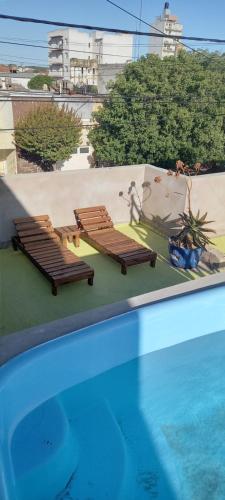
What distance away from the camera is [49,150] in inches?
1069

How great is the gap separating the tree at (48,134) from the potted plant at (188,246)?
66.4 feet

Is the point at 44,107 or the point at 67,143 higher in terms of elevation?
the point at 44,107

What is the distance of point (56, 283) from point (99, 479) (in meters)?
3.48

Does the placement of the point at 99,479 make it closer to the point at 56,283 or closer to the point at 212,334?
the point at 212,334

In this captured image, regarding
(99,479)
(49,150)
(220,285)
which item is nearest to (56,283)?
(220,285)

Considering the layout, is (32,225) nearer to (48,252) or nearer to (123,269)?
(48,252)

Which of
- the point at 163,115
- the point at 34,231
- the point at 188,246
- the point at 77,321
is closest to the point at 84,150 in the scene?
the point at 163,115

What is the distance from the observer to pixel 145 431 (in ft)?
13.0

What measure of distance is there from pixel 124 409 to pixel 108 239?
180 inches

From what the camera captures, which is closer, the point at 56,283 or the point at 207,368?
the point at 207,368

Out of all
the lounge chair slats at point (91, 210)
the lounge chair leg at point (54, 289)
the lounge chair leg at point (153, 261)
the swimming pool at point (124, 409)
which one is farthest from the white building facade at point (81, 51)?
the swimming pool at point (124, 409)

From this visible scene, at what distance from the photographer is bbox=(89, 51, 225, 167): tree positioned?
23.4 meters

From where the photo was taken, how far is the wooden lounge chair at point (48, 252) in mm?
6543

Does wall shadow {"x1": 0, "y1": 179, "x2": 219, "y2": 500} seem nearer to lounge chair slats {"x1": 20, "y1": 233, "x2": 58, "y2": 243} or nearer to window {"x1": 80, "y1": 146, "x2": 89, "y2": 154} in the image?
lounge chair slats {"x1": 20, "y1": 233, "x2": 58, "y2": 243}
